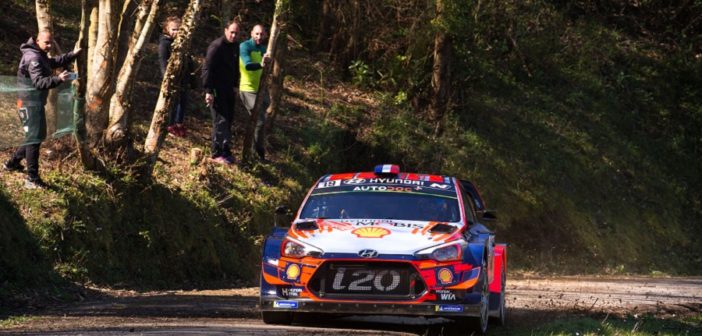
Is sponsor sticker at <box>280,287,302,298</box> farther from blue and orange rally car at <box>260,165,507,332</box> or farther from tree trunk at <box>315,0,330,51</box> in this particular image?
tree trunk at <box>315,0,330,51</box>

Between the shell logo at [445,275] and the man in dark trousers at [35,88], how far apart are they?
5988 millimetres

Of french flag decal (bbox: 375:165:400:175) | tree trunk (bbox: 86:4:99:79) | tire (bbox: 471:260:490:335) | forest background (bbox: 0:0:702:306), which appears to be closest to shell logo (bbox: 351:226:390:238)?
tire (bbox: 471:260:490:335)

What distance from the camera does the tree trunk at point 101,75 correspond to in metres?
16.4

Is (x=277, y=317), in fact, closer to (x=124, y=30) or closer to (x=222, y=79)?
(x=124, y=30)

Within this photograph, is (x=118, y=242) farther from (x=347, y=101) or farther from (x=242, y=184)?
(x=347, y=101)

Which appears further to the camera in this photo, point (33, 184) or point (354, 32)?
point (354, 32)

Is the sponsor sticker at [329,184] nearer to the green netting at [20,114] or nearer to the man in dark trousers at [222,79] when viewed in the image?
the green netting at [20,114]

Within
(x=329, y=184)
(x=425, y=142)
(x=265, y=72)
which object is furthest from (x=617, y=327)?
(x=425, y=142)

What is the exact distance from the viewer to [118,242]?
16688 mm

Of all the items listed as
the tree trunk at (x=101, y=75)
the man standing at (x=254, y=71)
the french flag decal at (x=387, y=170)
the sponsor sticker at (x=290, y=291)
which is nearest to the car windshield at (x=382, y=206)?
the french flag decal at (x=387, y=170)

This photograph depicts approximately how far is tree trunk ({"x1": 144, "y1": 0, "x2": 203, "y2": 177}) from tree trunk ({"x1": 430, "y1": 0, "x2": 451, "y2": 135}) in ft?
34.7

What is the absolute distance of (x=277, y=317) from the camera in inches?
472

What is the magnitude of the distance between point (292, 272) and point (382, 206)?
1.67 metres

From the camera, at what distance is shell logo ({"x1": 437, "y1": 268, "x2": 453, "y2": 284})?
11.4 meters
